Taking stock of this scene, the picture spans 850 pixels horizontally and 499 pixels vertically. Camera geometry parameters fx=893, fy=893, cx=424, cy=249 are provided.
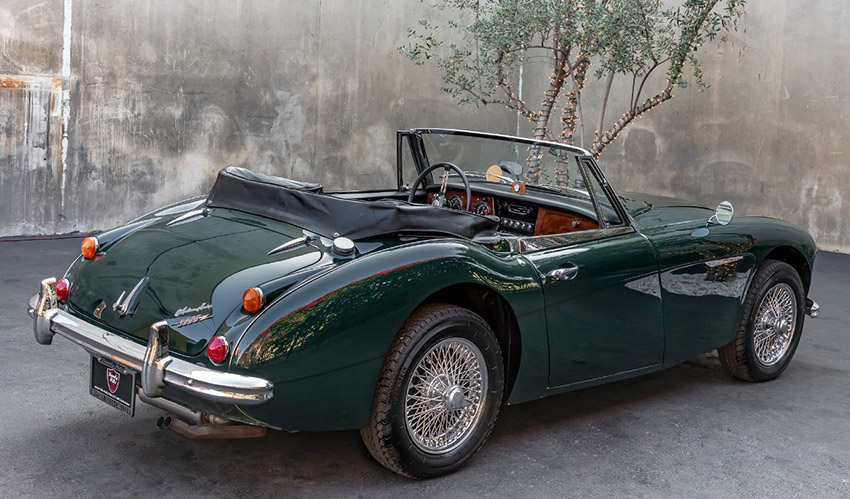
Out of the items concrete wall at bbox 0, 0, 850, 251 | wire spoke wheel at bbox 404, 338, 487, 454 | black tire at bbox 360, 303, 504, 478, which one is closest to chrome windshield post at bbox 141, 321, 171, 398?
black tire at bbox 360, 303, 504, 478

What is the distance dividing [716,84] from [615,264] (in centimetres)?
799

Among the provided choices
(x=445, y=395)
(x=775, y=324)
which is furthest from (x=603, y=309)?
(x=775, y=324)

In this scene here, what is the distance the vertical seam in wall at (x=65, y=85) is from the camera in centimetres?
892

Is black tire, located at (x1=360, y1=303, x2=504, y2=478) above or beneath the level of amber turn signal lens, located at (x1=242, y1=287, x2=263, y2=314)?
beneath

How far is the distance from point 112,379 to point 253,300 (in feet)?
2.19

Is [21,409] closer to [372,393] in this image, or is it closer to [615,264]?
[372,393]

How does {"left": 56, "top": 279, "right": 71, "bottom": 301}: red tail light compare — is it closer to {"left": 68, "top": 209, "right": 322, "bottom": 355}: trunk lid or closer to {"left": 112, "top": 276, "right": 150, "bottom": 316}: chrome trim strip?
{"left": 68, "top": 209, "right": 322, "bottom": 355}: trunk lid

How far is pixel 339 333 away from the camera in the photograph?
297 cm

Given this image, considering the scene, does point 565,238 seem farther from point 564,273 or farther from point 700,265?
point 700,265

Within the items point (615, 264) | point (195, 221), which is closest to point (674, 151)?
point (615, 264)

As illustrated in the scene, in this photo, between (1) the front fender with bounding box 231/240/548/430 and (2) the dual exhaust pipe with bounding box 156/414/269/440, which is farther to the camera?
(2) the dual exhaust pipe with bounding box 156/414/269/440

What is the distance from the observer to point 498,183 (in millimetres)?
4559

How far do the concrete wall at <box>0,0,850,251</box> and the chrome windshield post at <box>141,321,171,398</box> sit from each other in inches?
265

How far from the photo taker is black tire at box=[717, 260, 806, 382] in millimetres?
4586
